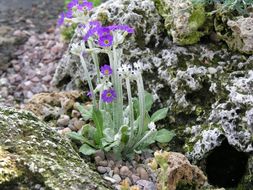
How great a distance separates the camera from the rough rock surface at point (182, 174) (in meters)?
3.54

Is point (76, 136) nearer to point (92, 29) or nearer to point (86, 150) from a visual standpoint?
point (86, 150)

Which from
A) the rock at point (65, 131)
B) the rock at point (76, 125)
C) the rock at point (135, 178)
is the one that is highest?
the rock at point (65, 131)

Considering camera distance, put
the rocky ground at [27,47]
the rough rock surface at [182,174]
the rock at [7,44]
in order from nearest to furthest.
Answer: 1. the rough rock surface at [182,174]
2. the rocky ground at [27,47]
3. the rock at [7,44]

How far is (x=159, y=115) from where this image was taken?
412 centimetres

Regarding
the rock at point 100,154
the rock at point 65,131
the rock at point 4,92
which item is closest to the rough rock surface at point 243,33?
the rock at point 100,154

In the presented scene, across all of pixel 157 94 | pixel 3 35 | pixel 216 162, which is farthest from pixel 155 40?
pixel 3 35

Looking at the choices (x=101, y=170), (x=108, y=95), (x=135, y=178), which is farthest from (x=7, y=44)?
(x=135, y=178)

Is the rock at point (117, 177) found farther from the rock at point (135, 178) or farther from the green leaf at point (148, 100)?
the green leaf at point (148, 100)

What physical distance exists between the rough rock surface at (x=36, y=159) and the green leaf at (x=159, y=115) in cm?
71

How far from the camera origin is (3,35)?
680cm

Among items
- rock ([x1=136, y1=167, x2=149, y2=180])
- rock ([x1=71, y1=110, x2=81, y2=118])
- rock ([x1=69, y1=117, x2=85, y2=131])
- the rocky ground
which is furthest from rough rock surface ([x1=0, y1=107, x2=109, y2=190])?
the rocky ground

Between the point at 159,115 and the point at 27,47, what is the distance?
302cm

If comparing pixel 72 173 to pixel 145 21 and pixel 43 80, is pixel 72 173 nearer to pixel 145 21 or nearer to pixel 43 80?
pixel 145 21

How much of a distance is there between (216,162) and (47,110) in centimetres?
141
